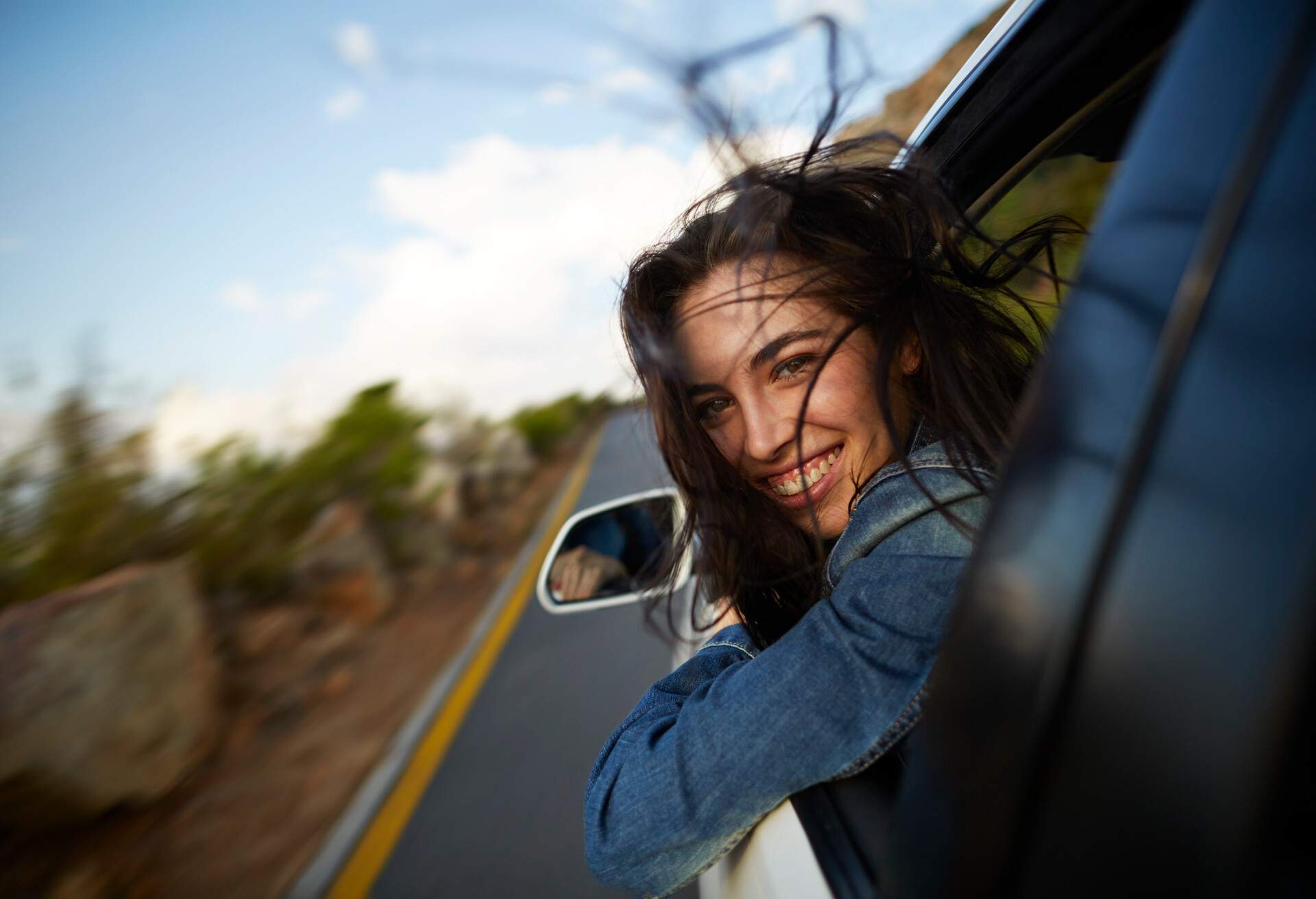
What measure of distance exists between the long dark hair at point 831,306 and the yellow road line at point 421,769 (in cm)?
219

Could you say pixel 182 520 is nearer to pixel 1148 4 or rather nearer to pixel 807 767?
pixel 807 767

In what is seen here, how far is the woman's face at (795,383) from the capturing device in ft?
5.01

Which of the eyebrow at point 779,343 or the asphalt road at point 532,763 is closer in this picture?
the eyebrow at point 779,343

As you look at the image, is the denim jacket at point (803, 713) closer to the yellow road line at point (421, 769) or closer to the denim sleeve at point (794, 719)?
the denim sleeve at point (794, 719)

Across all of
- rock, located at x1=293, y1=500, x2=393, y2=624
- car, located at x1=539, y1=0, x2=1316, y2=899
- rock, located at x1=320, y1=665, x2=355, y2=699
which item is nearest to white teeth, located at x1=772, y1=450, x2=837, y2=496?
car, located at x1=539, y1=0, x2=1316, y2=899

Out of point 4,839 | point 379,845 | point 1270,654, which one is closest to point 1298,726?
point 1270,654

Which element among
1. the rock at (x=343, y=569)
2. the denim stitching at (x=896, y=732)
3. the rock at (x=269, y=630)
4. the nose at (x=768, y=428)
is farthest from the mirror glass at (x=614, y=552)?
the rock at (x=343, y=569)

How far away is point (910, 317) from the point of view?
151 cm

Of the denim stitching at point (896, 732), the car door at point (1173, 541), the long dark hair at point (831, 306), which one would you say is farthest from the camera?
the long dark hair at point (831, 306)

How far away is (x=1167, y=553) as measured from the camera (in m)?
0.42

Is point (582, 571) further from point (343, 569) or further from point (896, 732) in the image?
point (343, 569)

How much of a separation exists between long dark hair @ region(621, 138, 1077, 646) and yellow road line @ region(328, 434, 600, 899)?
7.19 feet

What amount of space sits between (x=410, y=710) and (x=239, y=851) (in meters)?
1.27

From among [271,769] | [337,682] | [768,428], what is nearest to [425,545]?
[337,682]
